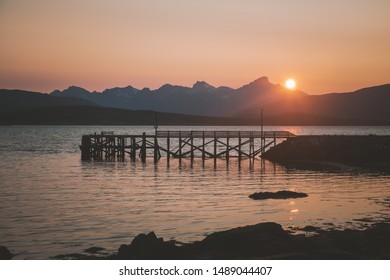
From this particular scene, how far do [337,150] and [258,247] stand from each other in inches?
1956

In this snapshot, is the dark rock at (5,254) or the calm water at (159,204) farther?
the calm water at (159,204)

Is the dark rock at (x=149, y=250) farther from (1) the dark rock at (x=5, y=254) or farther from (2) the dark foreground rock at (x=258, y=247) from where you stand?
(1) the dark rock at (x=5, y=254)

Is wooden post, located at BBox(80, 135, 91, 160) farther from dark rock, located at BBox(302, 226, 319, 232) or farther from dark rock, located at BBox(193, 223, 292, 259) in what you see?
dark rock, located at BBox(193, 223, 292, 259)

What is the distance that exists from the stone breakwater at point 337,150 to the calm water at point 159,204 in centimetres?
898

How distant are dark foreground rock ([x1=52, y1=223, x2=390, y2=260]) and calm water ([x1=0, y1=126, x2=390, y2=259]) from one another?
3748 millimetres

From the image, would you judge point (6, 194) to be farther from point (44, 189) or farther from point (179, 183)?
point (179, 183)

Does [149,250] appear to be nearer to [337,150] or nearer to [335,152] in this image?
[335,152]

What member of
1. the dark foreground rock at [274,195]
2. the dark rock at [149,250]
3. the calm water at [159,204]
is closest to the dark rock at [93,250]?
the calm water at [159,204]

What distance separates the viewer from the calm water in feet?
77.5

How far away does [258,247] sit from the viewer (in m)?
17.4

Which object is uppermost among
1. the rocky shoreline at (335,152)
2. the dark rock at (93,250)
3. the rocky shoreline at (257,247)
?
the rocky shoreline at (335,152)

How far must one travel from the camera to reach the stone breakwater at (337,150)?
61.7 m

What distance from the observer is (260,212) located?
A: 95.0ft
